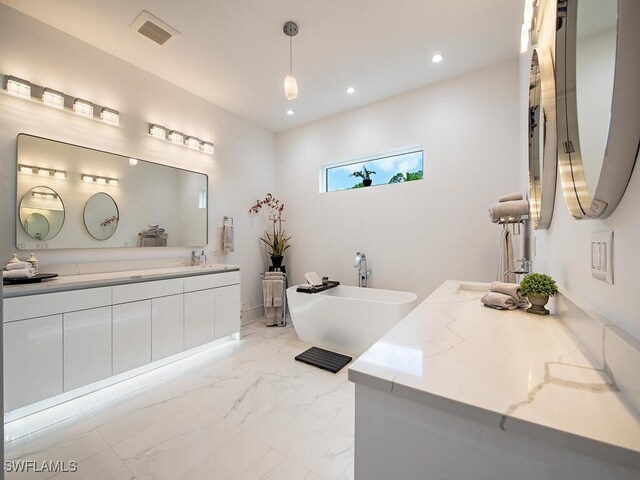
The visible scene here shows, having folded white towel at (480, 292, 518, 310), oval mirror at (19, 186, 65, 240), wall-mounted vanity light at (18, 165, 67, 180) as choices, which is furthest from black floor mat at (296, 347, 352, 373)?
Answer: wall-mounted vanity light at (18, 165, 67, 180)

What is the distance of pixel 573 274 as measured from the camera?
36.2 inches

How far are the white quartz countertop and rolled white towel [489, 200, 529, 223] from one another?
38.6 inches

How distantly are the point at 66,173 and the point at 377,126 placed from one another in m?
3.23

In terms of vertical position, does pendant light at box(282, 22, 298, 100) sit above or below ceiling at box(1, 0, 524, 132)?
below

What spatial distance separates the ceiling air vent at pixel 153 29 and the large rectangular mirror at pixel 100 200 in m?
1.13

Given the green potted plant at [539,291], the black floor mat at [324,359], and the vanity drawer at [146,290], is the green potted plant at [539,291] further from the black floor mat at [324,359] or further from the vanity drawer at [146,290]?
the vanity drawer at [146,290]

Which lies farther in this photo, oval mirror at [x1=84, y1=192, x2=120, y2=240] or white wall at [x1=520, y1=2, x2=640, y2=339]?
oval mirror at [x1=84, y1=192, x2=120, y2=240]

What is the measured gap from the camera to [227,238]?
11.0 ft

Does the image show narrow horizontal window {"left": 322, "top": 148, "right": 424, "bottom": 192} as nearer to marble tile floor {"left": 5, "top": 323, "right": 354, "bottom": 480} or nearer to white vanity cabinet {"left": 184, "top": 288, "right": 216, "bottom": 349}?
white vanity cabinet {"left": 184, "top": 288, "right": 216, "bottom": 349}

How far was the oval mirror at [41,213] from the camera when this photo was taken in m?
1.99

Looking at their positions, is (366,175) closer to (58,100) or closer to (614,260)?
(614,260)

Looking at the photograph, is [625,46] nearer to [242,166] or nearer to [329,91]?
[329,91]

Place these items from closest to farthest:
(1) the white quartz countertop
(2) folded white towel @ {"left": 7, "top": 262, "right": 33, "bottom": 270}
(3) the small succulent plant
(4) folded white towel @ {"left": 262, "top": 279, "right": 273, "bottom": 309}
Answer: (1) the white quartz countertop → (3) the small succulent plant → (2) folded white towel @ {"left": 7, "top": 262, "right": 33, "bottom": 270} → (4) folded white towel @ {"left": 262, "top": 279, "right": 273, "bottom": 309}

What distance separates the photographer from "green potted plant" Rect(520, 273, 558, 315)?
1.08 meters
